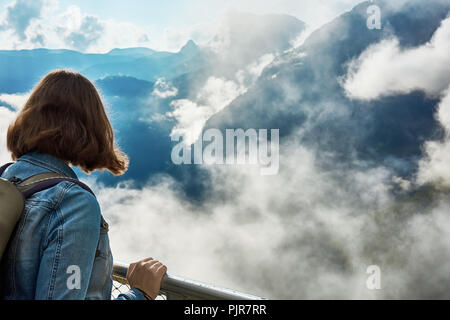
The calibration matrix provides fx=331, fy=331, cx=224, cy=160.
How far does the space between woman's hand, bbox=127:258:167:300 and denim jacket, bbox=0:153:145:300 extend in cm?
45

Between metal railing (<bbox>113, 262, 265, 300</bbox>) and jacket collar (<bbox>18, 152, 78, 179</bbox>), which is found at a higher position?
jacket collar (<bbox>18, 152, 78, 179</bbox>)

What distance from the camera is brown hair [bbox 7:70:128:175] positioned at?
151 cm

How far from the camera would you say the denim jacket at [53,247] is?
123 centimetres

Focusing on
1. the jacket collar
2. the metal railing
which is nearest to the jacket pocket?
the jacket collar

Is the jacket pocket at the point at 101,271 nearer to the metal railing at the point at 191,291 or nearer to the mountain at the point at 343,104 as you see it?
the metal railing at the point at 191,291

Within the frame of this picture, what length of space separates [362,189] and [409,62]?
3428 inches

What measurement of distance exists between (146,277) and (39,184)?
0.75 m

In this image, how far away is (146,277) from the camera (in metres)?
1.75

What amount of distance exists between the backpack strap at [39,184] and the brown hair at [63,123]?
18cm

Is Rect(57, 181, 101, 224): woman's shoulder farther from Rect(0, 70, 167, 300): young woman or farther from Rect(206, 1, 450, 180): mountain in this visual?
Rect(206, 1, 450, 180): mountain

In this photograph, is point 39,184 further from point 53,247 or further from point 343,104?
point 343,104

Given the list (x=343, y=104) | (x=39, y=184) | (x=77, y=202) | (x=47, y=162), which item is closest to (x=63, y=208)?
(x=77, y=202)

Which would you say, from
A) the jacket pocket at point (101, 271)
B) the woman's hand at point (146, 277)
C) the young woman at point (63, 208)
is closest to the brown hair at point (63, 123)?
the young woman at point (63, 208)
